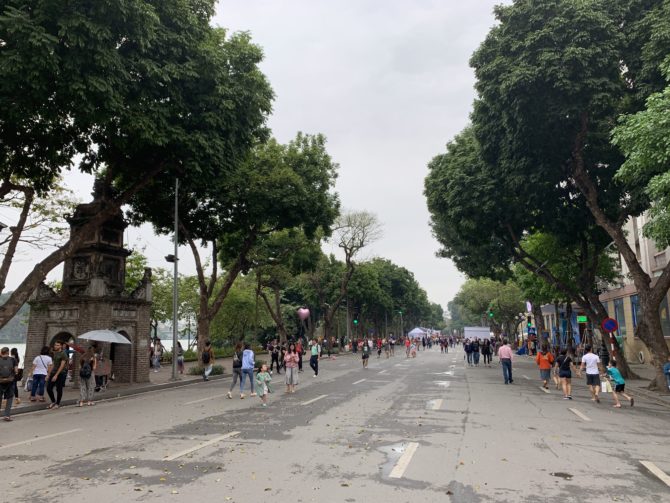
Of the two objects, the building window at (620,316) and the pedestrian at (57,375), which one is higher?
the building window at (620,316)

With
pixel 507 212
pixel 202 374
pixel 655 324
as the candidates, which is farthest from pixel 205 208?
pixel 655 324

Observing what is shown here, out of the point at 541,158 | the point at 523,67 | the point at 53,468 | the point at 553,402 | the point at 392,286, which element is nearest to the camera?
the point at 53,468

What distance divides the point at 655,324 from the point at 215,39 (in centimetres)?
1882

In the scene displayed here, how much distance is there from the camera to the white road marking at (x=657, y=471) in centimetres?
683

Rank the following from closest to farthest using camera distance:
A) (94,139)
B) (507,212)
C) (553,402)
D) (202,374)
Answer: (553,402) < (94,139) < (507,212) < (202,374)

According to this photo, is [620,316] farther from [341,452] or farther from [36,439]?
[36,439]

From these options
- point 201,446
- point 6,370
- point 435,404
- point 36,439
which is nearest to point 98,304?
point 6,370

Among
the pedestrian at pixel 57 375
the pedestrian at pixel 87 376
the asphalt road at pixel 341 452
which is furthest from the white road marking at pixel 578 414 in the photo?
the pedestrian at pixel 57 375

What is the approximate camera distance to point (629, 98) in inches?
669

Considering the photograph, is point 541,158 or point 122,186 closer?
point 541,158

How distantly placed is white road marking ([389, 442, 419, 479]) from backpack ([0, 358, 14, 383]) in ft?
32.9

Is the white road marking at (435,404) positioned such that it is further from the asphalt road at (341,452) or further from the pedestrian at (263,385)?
the pedestrian at (263,385)

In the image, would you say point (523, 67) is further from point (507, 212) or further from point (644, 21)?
point (507, 212)

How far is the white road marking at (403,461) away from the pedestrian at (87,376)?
1100 centimetres
